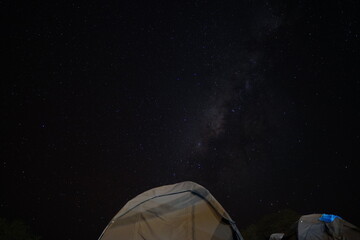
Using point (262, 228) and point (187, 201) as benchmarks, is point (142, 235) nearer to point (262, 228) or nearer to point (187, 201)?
point (187, 201)

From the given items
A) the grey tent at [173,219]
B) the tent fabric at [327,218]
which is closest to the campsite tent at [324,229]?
the tent fabric at [327,218]

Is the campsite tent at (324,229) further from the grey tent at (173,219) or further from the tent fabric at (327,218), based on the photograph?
the grey tent at (173,219)

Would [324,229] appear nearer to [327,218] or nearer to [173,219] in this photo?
[327,218]

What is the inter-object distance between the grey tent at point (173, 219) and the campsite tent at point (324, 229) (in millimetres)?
1438

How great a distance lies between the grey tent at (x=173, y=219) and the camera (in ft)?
14.1

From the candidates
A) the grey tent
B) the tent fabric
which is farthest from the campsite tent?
the grey tent

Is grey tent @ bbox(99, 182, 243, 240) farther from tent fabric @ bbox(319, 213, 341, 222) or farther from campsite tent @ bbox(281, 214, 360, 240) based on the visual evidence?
tent fabric @ bbox(319, 213, 341, 222)

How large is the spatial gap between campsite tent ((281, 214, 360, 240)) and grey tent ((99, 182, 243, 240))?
144 centimetres

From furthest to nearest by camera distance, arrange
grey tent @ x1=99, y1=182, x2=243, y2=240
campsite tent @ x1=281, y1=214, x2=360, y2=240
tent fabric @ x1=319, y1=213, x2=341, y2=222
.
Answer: tent fabric @ x1=319, y1=213, x2=341, y2=222 < campsite tent @ x1=281, y1=214, x2=360, y2=240 < grey tent @ x1=99, y1=182, x2=243, y2=240

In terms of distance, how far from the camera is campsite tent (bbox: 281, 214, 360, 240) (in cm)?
441

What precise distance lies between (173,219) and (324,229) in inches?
113

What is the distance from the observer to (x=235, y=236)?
176 inches

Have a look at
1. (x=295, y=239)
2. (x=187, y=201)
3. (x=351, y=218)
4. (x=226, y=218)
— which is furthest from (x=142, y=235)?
(x=351, y=218)

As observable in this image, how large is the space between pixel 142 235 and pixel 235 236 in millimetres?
1710
